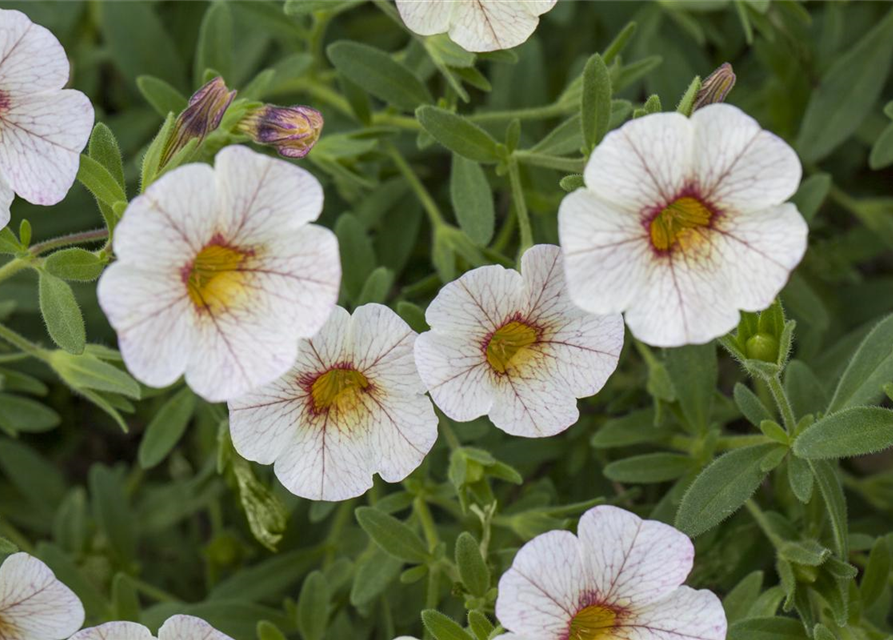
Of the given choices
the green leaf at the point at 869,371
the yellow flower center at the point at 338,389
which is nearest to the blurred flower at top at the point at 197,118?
the yellow flower center at the point at 338,389

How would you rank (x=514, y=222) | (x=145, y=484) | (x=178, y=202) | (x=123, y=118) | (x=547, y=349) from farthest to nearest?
1. (x=145, y=484)
2. (x=123, y=118)
3. (x=514, y=222)
4. (x=547, y=349)
5. (x=178, y=202)

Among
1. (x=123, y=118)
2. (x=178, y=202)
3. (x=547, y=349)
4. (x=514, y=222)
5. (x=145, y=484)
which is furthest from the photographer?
(x=145, y=484)

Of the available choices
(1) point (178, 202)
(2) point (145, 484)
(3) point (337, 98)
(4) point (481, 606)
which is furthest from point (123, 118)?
(4) point (481, 606)

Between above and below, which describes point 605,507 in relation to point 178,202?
below

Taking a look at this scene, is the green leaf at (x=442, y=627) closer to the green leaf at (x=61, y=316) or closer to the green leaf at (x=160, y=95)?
the green leaf at (x=61, y=316)

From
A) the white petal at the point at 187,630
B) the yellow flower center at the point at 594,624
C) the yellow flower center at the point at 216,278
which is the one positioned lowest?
the white petal at the point at 187,630

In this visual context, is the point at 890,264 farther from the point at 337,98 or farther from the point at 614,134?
the point at 614,134

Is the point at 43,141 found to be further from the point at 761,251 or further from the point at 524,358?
the point at 761,251
